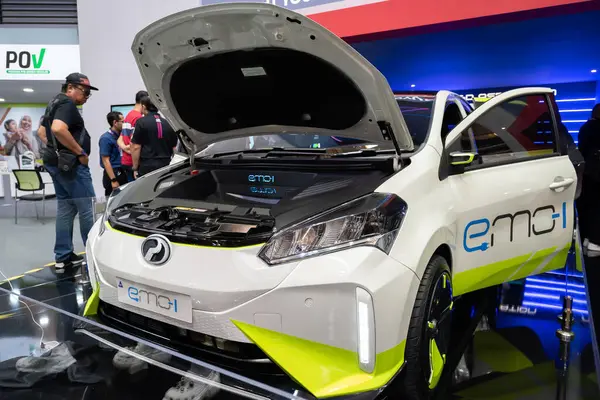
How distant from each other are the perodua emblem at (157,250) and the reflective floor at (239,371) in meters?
0.29

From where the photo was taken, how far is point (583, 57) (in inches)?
246

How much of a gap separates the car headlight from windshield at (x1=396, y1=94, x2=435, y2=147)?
1.91ft

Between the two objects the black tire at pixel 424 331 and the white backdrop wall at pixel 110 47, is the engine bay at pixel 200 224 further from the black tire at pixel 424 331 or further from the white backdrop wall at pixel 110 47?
the white backdrop wall at pixel 110 47

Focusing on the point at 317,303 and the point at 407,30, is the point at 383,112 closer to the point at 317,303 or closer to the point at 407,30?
the point at 317,303

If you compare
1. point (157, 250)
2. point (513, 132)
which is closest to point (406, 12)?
point (513, 132)

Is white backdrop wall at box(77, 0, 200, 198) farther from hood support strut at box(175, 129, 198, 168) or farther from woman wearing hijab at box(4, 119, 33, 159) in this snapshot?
woman wearing hijab at box(4, 119, 33, 159)

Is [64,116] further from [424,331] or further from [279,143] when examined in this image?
[424,331]

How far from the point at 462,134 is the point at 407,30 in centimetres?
342

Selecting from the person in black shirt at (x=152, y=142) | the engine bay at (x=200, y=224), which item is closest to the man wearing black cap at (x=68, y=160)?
the person in black shirt at (x=152, y=142)

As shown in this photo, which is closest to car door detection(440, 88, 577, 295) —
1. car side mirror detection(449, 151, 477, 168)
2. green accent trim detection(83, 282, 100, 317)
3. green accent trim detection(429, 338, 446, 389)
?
car side mirror detection(449, 151, 477, 168)

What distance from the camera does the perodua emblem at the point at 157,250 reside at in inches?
62.0

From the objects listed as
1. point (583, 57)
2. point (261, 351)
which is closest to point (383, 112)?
point (261, 351)

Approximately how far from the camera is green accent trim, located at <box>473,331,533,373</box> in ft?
6.89

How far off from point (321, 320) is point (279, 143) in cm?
142
